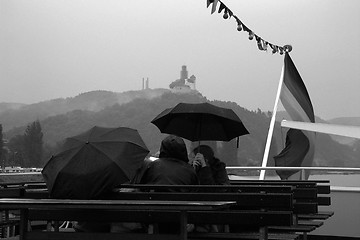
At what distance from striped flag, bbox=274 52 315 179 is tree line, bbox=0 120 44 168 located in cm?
5937

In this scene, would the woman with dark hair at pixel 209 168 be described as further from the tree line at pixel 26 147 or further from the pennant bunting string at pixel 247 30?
the tree line at pixel 26 147

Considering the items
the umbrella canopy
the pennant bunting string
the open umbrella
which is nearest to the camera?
the open umbrella

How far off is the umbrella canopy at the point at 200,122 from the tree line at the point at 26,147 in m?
67.0

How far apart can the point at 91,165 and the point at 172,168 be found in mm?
708

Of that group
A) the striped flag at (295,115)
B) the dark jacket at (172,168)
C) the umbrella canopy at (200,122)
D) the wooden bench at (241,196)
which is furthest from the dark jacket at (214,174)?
the striped flag at (295,115)

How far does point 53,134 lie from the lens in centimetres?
7919

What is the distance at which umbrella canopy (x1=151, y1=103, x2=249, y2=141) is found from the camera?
22.2ft

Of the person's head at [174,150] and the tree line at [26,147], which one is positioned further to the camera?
the tree line at [26,147]

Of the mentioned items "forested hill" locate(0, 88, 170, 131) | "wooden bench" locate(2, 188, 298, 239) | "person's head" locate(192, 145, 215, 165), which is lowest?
"wooden bench" locate(2, 188, 298, 239)

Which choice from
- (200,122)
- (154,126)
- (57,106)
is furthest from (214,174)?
(57,106)

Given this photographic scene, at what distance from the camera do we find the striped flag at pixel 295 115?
14.3 metres

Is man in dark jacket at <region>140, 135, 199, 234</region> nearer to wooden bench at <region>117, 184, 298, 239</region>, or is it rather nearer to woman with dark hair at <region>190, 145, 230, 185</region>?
wooden bench at <region>117, 184, 298, 239</region>

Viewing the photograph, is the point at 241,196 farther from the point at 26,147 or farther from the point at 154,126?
the point at 26,147

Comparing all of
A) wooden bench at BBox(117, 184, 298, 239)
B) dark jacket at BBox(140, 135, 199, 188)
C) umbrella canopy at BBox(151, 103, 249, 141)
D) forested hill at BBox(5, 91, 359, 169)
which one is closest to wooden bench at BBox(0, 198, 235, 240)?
wooden bench at BBox(117, 184, 298, 239)
